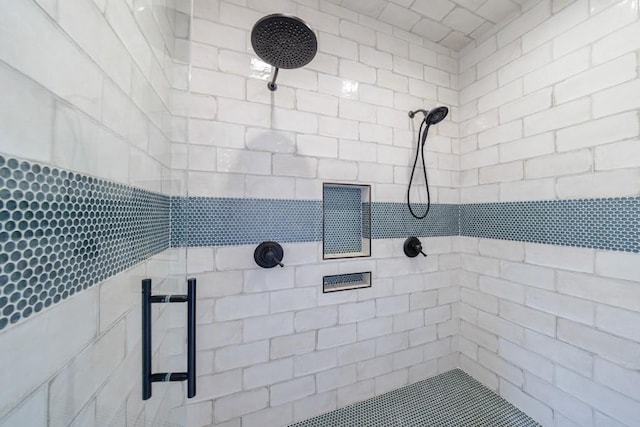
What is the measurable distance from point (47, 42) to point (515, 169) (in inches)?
81.0

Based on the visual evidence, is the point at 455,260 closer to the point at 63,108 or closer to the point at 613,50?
the point at 613,50

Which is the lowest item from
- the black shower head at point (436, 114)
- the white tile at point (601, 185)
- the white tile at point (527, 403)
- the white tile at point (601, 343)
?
the white tile at point (527, 403)

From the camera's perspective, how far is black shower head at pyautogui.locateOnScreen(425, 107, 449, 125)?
1.47 meters

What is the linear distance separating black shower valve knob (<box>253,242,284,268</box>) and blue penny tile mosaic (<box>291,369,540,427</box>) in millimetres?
953

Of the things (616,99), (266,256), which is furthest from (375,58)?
(266,256)

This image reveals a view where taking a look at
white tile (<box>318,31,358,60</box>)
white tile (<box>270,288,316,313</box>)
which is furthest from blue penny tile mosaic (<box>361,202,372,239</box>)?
white tile (<box>318,31,358,60</box>)

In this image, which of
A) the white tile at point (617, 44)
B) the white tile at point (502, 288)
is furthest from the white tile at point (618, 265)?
the white tile at point (617, 44)

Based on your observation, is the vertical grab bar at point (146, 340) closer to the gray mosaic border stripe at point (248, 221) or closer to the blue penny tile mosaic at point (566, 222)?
the gray mosaic border stripe at point (248, 221)

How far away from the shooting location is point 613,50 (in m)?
1.14

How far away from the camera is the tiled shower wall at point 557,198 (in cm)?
111

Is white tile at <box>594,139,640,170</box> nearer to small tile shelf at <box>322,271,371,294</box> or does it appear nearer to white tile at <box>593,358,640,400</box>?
white tile at <box>593,358,640,400</box>

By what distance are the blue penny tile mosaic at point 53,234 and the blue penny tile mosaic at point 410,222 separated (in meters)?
1.34

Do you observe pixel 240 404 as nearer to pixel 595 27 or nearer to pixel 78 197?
pixel 78 197

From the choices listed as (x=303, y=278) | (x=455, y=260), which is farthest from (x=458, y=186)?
(x=303, y=278)
